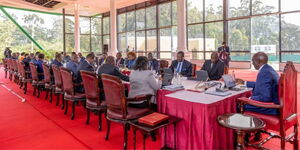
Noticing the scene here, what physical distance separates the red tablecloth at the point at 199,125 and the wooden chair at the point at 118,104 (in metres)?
0.39

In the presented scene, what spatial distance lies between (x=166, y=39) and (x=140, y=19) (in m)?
2.79

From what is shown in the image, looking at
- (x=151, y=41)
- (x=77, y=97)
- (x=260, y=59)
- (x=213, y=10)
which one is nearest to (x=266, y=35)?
(x=213, y=10)

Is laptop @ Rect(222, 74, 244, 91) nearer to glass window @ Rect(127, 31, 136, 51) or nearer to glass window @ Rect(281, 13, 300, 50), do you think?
glass window @ Rect(281, 13, 300, 50)

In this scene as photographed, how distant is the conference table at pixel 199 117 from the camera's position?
7.64ft

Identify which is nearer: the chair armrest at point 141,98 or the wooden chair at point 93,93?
the chair armrest at point 141,98

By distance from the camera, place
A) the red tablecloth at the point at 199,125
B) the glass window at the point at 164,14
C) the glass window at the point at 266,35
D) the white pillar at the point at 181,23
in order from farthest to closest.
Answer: the glass window at the point at 164,14 < the glass window at the point at 266,35 < the white pillar at the point at 181,23 < the red tablecloth at the point at 199,125

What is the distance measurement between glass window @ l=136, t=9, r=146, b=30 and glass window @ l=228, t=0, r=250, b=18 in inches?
245

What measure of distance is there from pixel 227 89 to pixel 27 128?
10.0 ft

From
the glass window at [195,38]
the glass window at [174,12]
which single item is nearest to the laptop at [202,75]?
the glass window at [195,38]

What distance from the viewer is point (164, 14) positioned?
15.2 m

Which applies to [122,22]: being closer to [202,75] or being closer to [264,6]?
[264,6]

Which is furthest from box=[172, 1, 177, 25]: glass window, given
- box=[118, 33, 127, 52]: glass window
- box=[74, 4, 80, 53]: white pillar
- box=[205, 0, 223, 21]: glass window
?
box=[74, 4, 80, 53]: white pillar

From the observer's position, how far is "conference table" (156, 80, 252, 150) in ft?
7.64

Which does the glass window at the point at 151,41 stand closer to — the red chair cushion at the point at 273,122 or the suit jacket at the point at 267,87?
the suit jacket at the point at 267,87
